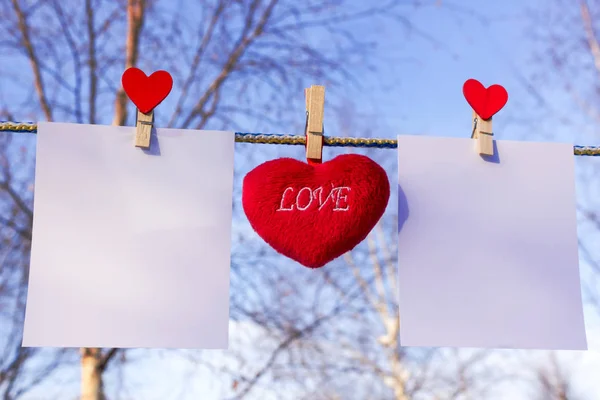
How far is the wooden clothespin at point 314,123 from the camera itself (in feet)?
3.63

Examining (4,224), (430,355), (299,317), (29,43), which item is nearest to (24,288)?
(4,224)

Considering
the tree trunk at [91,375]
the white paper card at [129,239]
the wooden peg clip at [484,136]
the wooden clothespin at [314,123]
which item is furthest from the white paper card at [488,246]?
the tree trunk at [91,375]

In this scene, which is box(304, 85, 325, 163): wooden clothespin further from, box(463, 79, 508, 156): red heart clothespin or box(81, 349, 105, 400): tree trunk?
box(81, 349, 105, 400): tree trunk

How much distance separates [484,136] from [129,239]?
0.59m

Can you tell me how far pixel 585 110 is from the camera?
18.5 feet

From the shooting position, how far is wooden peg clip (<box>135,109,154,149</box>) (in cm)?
108

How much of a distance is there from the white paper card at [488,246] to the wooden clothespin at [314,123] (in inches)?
5.2

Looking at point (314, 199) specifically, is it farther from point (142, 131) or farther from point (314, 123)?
point (142, 131)

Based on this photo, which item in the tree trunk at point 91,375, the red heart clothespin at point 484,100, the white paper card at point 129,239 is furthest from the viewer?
the tree trunk at point 91,375

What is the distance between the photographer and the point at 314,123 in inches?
43.7

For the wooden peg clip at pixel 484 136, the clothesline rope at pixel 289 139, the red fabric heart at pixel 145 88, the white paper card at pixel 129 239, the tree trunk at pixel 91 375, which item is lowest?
the tree trunk at pixel 91 375

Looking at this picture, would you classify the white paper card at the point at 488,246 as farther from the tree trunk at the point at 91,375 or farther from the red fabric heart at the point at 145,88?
the tree trunk at the point at 91,375

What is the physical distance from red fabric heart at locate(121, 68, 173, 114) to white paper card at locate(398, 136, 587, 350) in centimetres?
39

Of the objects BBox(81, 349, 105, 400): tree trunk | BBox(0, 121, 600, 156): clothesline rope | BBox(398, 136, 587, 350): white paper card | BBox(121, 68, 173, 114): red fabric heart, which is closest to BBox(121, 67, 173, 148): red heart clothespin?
BBox(121, 68, 173, 114): red fabric heart
